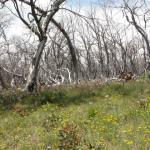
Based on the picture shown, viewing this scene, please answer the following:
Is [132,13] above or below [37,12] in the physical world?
above

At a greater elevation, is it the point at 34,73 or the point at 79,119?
the point at 34,73

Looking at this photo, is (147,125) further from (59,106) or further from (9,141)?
(59,106)

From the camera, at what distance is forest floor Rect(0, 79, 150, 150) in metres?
6.89

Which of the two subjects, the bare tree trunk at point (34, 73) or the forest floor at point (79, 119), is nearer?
the forest floor at point (79, 119)

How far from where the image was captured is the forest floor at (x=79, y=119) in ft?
22.6

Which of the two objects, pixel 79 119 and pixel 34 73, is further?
pixel 34 73

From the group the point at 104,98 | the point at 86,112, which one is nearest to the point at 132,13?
the point at 104,98

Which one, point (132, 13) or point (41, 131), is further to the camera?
point (132, 13)

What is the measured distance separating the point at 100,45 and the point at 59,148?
58545 millimetres

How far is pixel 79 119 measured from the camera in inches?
383

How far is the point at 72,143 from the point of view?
257 inches

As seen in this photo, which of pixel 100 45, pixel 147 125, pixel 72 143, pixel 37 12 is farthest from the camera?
pixel 100 45

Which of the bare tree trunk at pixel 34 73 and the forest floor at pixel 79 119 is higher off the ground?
the bare tree trunk at pixel 34 73

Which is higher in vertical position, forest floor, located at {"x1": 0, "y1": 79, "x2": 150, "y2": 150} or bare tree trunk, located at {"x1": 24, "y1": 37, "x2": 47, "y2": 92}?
bare tree trunk, located at {"x1": 24, "y1": 37, "x2": 47, "y2": 92}
